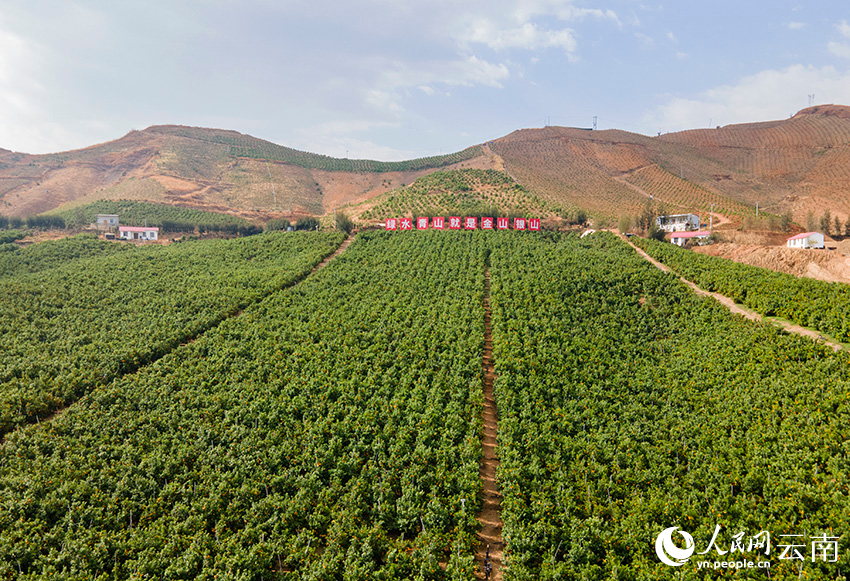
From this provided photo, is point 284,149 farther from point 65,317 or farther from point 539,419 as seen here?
point 539,419

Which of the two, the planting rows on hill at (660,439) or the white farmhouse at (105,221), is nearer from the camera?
the planting rows on hill at (660,439)

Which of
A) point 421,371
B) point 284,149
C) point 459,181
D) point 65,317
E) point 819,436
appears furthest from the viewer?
point 284,149

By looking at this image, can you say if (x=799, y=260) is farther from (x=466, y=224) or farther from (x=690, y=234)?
(x=466, y=224)

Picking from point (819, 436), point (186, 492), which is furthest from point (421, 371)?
point (819, 436)

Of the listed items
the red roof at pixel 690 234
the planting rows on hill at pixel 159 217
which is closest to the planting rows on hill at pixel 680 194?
the red roof at pixel 690 234

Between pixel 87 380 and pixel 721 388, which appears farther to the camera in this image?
pixel 87 380

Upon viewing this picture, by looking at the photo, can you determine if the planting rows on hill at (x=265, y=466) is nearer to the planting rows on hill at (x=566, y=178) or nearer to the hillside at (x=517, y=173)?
the hillside at (x=517, y=173)

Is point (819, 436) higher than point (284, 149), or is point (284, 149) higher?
point (284, 149)
